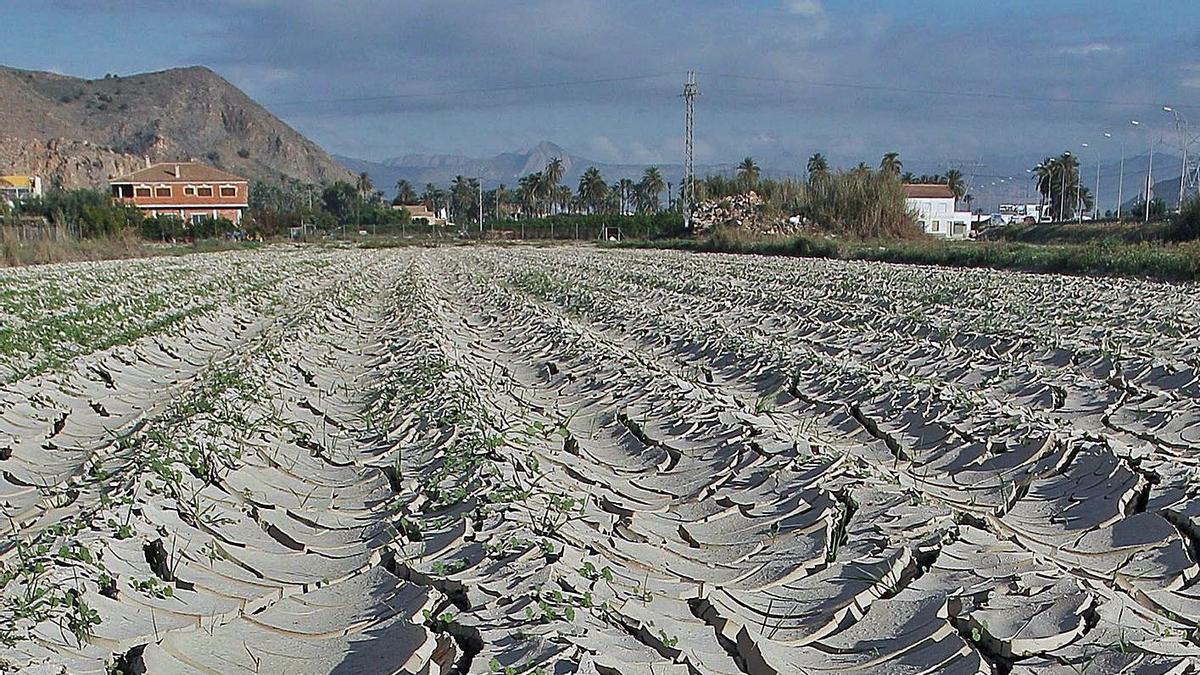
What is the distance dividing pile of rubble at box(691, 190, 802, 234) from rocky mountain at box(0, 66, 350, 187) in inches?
3177

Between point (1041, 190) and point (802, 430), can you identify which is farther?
point (1041, 190)

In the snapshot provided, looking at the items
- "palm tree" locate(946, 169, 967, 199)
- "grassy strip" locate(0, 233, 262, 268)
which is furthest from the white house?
"grassy strip" locate(0, 233, 262, 268)

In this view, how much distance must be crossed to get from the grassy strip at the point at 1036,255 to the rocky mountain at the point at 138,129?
93.2m

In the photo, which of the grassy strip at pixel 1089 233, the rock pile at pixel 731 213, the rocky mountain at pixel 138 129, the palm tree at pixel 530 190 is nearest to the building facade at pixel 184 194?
the rocky mountain at pixel 138 129

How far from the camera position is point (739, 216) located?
44250 mm

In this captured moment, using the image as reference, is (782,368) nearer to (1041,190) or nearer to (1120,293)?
(1120,293)

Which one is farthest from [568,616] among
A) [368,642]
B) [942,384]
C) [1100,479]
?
[942,384]

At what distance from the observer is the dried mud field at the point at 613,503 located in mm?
3402

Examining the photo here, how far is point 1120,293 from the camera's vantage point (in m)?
14.1

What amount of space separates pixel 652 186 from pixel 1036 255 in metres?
84.4

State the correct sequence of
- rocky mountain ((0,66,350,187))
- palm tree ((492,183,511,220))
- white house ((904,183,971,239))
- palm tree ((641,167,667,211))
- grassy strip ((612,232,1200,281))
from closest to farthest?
grassy strip ((612,232,1200,281))
white house ((904,183,971,239))
palm tree ((641,167,667,211))
rocky mountain ((0,66,350,187))
palm tree ((492,183,511,220))

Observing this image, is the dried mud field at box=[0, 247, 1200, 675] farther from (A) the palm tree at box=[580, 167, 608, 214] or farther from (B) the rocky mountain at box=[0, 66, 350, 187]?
(B) the rocky mountain at box=[0, 66, 350, 187]

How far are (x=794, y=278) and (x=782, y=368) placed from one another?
10.4m

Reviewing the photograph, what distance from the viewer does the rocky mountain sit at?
10881cm
